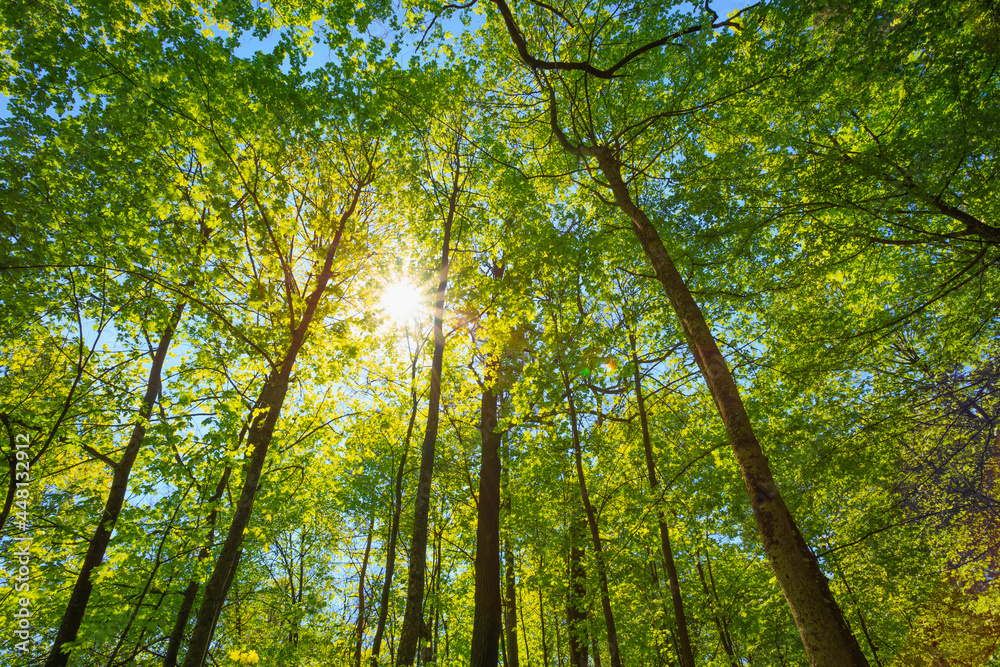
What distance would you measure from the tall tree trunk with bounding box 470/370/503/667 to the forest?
7cm

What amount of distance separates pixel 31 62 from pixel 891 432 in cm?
1658

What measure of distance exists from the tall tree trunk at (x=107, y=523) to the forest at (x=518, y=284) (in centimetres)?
7

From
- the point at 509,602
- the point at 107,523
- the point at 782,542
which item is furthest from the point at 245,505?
the point at 509,602

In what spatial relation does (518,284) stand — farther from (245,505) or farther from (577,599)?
(577,599)

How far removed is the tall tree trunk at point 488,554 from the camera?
8.65m

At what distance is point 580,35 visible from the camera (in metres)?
8.29

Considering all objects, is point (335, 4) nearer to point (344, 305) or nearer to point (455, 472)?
point (344, 305)

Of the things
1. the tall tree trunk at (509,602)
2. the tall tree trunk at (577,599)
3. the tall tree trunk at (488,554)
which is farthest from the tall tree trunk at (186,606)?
the tall tree trunk at (577,599)

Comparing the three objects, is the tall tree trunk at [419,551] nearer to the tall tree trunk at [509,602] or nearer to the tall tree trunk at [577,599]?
the tall tree trunk at [577,599]

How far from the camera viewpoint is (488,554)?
31.7 ft

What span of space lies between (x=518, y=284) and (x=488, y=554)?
21.8 feet

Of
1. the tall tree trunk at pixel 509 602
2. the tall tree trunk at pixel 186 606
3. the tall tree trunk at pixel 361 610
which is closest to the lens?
the tall tree trunk at pixel 186 606

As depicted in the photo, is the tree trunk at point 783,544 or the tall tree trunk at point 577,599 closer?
the tree trunk at point 783,544

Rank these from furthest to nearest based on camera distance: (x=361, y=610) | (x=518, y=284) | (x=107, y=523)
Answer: (x=361, y=610), (x=518, y=284), (x=107, y=523)
